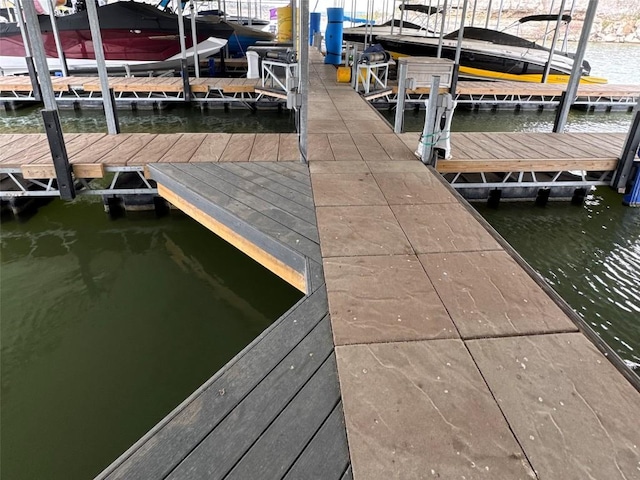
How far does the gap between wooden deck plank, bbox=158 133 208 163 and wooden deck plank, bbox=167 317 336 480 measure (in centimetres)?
357

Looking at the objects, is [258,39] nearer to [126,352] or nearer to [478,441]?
[126,352]

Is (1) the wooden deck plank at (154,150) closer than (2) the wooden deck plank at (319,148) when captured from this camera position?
Yes

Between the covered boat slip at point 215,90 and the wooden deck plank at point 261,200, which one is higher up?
the wooden deck plank at point 261,200

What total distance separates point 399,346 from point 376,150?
3.81m

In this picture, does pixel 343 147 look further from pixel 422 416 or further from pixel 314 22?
pixel 314 22

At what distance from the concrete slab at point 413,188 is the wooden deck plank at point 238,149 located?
174cm

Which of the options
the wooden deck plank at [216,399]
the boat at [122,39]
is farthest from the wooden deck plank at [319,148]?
the boat at [122,39]

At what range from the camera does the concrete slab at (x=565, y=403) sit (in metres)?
1.61

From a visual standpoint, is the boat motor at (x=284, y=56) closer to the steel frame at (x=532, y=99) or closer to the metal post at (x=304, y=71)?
the steel frame at (x=532, y=99)

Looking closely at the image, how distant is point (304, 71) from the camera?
172 inches

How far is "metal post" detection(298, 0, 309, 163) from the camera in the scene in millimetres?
3973

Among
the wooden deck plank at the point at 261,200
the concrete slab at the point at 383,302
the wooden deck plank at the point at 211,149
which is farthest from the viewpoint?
the wooden deck plank at the point at 211,149

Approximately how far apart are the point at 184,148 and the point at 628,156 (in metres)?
5.98

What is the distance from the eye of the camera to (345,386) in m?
1.92
